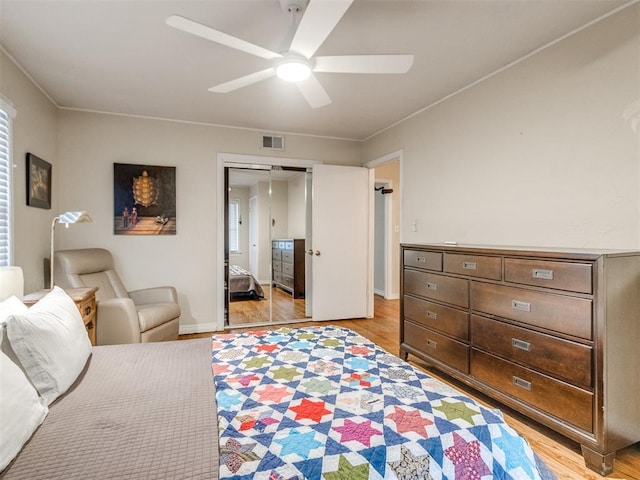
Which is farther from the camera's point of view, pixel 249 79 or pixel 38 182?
pixel 38 182

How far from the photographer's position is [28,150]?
2730 millimetres

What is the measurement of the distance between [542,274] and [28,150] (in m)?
3.78

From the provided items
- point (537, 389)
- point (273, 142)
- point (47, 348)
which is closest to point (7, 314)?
point (47, 348)

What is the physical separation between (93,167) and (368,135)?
321cm

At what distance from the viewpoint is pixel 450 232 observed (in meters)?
3.15

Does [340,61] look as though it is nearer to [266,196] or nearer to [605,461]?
[605,461]

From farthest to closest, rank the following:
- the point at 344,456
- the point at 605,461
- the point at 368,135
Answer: the point at 368,135
the point at 605,461
the point at 344,456

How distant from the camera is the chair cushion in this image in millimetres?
2877

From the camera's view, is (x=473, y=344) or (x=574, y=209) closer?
(x=574, y=209)

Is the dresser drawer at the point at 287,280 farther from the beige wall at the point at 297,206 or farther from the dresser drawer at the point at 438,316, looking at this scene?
the dresser drawer at the point at 438,316

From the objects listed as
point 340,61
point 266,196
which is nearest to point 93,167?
point 266,196

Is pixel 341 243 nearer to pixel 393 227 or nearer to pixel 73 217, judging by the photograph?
pixel 393 227

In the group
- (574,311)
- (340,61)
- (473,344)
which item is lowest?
(473,344)

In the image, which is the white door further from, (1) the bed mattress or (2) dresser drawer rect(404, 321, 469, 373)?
(1) the bed mattress
